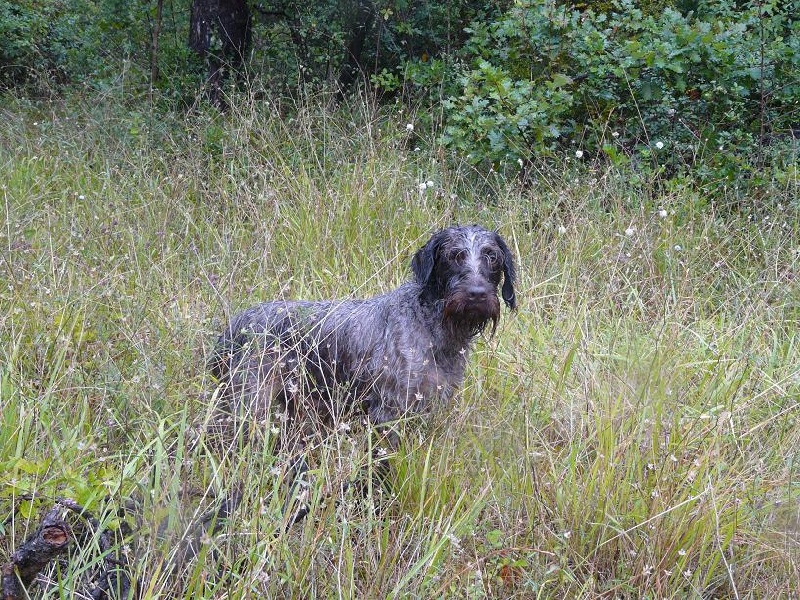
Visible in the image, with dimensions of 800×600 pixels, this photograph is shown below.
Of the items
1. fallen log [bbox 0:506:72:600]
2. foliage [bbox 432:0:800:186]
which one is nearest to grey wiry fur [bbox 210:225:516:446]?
fallen log [bbox 0:506:72:600]

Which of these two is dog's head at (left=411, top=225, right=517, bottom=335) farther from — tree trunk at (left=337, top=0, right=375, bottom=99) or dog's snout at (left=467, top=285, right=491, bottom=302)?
tree trunk at (left=337, top=0, right=375, bottom=99)

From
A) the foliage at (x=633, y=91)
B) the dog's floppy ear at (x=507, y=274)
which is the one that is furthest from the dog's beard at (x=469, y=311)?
the foliage at (x=633, y=91)

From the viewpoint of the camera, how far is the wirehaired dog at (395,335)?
4.13 metres

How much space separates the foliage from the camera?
282 inches

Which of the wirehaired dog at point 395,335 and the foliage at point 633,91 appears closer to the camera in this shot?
the wirehaired dog at point 395,335

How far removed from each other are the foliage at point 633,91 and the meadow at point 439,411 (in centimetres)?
34

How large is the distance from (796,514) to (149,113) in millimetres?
6501

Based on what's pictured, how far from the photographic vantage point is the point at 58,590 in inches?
106

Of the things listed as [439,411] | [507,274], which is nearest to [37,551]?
[439,411]

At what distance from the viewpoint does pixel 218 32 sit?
9539 millimetres

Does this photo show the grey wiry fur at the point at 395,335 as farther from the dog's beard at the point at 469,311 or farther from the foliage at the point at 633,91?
the foliage at the point at 633,91

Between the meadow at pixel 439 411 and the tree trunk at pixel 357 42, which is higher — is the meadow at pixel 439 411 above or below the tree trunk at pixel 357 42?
below

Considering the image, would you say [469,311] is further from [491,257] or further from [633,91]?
[633,91]

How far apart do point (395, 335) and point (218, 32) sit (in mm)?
6183
